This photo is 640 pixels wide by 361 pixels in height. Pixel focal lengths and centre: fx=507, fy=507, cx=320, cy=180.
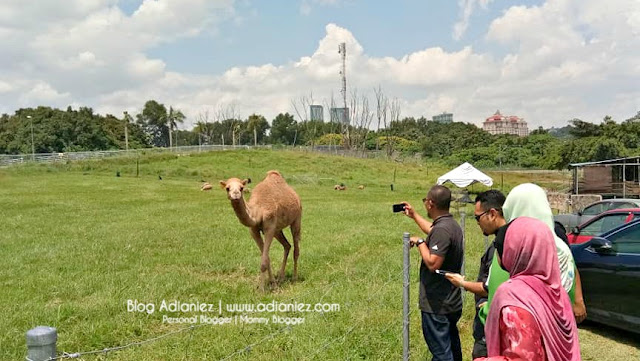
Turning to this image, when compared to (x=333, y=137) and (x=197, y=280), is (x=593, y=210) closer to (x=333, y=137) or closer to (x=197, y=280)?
(x=197, y=280)

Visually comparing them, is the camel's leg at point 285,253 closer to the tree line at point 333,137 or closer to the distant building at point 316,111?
the tree line at point 333,137

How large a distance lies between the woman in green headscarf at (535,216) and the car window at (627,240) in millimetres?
3401

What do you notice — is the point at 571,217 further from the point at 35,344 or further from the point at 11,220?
the point at 11,220

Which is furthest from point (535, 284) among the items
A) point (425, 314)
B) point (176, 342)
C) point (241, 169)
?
point (241, 169)

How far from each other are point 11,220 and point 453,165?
5872 centimetres

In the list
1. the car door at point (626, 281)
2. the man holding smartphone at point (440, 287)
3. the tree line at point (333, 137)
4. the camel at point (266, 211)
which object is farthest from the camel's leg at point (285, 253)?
the tree line at point (333, 137)

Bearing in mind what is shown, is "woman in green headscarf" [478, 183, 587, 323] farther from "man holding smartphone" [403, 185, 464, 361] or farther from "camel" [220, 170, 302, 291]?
"camel" [220, 170, 302, 291]

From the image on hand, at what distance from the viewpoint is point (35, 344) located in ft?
8.26

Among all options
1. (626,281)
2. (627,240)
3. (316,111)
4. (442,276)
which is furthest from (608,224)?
(316,111)

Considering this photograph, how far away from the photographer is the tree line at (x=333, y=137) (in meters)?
49.6

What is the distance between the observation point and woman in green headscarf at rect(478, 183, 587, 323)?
11.1ft

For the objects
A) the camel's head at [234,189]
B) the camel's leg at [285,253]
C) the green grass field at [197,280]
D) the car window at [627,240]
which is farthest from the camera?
the camel's leg at [285,253]

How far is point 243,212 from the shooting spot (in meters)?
7.59

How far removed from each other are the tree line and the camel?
4286 centimetres
